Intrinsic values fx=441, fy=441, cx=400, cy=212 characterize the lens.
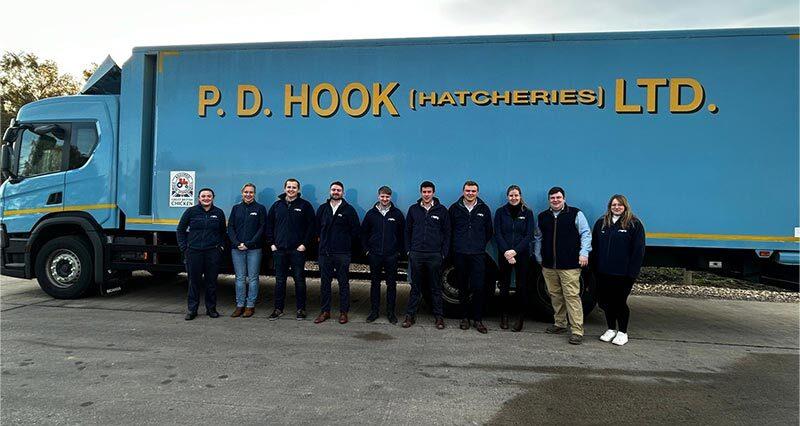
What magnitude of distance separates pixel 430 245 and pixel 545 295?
1.69 meters

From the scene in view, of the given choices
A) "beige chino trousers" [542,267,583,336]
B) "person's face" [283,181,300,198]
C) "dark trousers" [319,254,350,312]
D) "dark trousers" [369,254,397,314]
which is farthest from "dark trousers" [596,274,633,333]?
"person's face" [283,181,300,198]

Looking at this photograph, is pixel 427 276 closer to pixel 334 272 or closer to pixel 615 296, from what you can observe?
pixel 334 272

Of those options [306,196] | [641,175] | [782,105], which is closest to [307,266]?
[306,196]

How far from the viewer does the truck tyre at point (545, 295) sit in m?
5.35

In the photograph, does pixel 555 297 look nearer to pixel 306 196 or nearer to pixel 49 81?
pixel 306 196

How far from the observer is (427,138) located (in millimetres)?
5297

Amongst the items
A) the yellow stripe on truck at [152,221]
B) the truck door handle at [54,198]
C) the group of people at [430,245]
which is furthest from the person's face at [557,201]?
the truck door handle at [54,198]

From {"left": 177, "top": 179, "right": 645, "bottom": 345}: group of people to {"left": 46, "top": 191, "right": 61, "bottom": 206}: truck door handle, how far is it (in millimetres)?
2232

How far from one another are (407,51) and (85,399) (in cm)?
462

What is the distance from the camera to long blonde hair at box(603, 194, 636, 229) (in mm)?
4617

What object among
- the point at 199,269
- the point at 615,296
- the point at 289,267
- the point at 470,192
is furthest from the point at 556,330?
the point at 199,269

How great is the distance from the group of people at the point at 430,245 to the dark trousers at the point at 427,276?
0.01m

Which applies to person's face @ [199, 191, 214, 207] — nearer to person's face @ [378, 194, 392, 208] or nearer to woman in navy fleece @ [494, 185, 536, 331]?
person's face @ [378, 194, 392, 208]

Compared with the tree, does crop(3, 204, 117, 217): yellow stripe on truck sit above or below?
below
